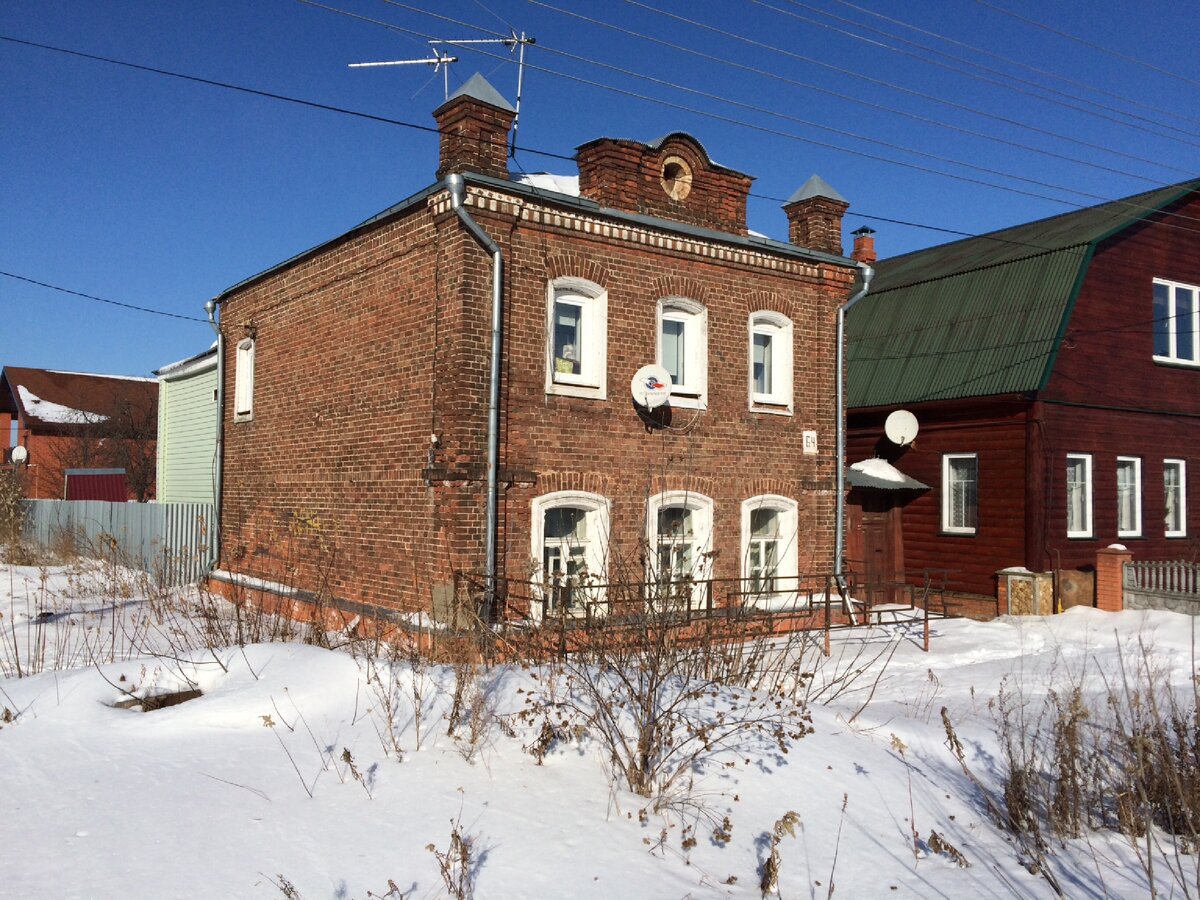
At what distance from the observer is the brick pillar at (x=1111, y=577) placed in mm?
15578

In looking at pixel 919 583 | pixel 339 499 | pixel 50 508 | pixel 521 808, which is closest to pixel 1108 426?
pixel 919 583

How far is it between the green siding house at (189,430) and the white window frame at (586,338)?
790 cm

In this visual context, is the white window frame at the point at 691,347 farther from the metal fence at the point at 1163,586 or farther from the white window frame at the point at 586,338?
the metal fence at the point at 1163,586

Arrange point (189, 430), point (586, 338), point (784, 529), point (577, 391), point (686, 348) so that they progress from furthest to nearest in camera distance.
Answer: point (189, 430)
point (784, 529)
point (686, 348)
point (586, 338)
point (577, 391)

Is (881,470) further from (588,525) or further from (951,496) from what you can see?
(588,525)

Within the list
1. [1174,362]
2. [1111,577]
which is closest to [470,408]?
[1111,577]

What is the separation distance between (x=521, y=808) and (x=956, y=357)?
1477cm

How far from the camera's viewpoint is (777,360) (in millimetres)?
13594

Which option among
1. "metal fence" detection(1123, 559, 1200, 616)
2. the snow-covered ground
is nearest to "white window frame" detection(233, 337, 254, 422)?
the snow-covered ground

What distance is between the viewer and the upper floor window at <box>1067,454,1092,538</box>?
55.6 feet

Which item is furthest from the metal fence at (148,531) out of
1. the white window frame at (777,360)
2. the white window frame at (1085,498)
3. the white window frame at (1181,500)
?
the white window frame at (1181,500)

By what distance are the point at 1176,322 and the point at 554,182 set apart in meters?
13.7

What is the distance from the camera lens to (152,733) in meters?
5.85

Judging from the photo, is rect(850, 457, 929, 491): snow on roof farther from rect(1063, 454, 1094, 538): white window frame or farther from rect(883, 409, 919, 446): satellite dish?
rect(1063, 454, 1094, 538): white window frame
